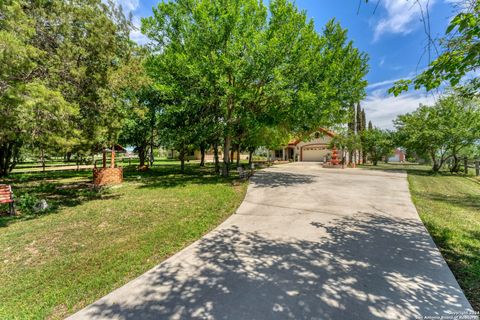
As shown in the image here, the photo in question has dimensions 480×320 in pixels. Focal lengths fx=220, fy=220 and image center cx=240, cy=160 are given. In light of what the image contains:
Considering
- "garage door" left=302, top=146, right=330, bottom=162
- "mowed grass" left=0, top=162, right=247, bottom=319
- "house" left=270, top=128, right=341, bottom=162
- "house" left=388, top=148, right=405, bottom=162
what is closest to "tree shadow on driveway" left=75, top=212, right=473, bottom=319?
"mowed grass" left=0, top=162, right=247, bottom=319

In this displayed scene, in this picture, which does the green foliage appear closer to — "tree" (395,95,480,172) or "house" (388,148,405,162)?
"tree" (395,95,480,172)

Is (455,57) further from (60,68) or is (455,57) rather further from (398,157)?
(398,157)

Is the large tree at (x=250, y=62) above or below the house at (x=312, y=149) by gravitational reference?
above

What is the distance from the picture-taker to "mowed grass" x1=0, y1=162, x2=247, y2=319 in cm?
328

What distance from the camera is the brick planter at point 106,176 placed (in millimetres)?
13055

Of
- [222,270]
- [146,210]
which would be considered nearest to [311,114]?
[146,210]

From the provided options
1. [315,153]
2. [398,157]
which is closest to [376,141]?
[315,153]

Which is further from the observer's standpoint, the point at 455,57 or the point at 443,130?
the point at 443,130

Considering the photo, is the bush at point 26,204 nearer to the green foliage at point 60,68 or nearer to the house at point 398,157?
the green foliage at point 60,68

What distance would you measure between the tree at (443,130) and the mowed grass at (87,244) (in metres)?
20.2

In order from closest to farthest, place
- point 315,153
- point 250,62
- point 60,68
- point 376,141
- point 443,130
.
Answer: point 60,68
point 250,62
point 443,130
point 376,141
point 315,153

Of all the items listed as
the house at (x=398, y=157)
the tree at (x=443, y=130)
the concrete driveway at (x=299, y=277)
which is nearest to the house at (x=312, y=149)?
the tree at (x=443, y=130)

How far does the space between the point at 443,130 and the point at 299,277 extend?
23.3 metres

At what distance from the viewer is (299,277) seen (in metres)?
3.50
